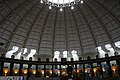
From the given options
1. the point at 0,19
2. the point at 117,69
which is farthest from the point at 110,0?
the point at 0,19

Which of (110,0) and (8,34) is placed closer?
(110,0)

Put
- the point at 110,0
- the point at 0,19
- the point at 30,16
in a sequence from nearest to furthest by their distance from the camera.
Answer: the point at 110,0 → the point at 0,19 → the point at 30,16

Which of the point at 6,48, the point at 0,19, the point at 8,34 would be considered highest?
the point at 0,19

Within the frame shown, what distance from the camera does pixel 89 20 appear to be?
163 ft

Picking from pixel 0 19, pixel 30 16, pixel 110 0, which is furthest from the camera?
pixel 30 16

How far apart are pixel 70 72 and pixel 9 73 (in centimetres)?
2185

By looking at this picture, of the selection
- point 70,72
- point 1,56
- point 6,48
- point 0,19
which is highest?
point 0,19

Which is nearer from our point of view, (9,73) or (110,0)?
(110,0)

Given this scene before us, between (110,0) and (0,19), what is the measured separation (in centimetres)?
3644

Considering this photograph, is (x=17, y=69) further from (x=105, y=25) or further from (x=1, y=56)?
(x=105, y=25)

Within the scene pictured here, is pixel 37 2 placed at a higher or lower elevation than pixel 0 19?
higher

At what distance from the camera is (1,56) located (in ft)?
152

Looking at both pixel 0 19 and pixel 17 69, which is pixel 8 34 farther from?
pixel 17 69

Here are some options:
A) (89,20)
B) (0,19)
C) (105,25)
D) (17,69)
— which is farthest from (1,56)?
(105,25)
